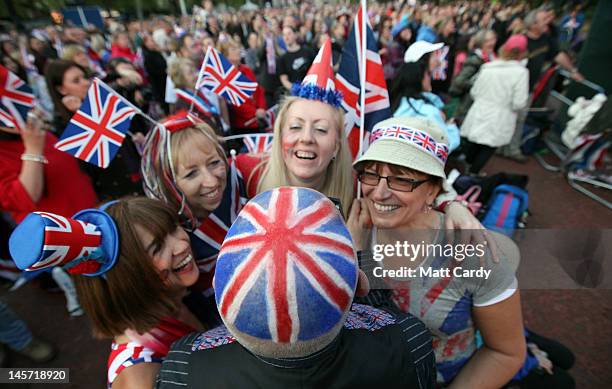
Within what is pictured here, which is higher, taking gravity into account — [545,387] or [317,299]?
[317,299]

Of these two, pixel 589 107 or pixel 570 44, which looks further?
pixel 570 44

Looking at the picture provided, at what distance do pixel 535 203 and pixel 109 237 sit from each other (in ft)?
17.0

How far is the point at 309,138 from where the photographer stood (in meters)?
1.97

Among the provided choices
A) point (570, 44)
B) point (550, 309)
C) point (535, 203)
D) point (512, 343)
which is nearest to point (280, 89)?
point (535, 203)

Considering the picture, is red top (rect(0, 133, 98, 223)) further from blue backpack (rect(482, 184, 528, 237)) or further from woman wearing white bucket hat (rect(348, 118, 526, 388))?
blue backpack (rect(482, 184, 528, 237))

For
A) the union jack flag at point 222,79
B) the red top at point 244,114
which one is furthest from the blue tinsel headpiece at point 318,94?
the red top at point 244,114

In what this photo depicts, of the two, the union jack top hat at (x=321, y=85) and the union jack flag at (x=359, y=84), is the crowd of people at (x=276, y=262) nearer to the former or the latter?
the union jack top hat at (x=321, y=85)

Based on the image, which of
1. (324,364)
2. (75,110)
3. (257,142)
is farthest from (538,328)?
(75,110)

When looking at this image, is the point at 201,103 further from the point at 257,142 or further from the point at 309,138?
the point at 309,138

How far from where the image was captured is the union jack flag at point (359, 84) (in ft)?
7.86

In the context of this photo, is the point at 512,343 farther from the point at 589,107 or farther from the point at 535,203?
the point at 589,107

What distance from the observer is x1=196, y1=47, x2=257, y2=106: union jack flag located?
9.60 feet

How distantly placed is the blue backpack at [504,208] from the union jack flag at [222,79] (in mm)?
2687

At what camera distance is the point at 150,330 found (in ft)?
4.54
